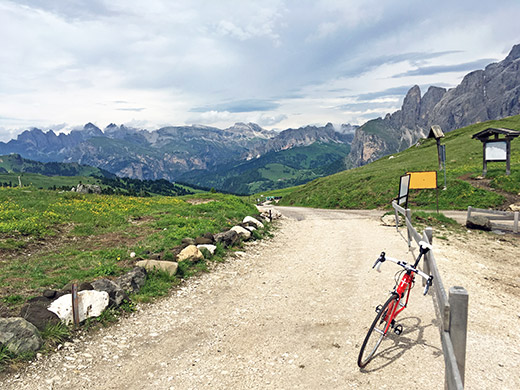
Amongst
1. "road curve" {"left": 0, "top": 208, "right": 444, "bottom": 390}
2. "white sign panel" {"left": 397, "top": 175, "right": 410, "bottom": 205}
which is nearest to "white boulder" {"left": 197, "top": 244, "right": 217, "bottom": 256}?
"road curve" {"left": 0, "top": 208, "right": 444, "bottom": 390}

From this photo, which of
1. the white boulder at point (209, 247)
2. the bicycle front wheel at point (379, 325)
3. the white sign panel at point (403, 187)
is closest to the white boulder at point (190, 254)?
the white boulder at point (209, 247)

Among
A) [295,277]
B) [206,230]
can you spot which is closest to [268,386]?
[295,277]

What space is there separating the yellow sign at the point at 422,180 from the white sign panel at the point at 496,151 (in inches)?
714

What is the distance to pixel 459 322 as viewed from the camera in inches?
211

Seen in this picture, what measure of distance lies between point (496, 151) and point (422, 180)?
61.9 ft

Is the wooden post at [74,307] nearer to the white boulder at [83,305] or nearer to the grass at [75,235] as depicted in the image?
the white boulder at [83,305]

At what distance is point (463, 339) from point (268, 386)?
3974mm

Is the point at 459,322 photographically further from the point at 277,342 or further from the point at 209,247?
the point at 209,247

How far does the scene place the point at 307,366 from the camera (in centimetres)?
692

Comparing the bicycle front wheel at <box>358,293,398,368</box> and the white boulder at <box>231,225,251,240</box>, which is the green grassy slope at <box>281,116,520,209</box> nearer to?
the white boulder at <box>231,225,251,240</box>

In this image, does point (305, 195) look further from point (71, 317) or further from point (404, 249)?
point (71, 317)

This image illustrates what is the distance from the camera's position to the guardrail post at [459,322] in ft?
17.2

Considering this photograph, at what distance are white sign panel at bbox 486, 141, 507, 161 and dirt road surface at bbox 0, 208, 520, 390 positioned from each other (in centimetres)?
2785

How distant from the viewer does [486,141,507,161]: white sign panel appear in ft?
110
